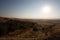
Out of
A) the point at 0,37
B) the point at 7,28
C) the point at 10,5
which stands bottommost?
the point at 0,37

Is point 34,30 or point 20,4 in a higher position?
point 20,4

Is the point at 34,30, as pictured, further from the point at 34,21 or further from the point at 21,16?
the point at 21,16

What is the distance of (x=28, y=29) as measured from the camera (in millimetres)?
3607

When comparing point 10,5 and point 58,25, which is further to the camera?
point 10,5

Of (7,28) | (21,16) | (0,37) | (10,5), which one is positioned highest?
(10,5)

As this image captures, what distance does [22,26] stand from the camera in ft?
11.9

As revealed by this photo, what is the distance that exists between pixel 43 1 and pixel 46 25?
0.66 meters

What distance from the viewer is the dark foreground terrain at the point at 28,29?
3.50 m

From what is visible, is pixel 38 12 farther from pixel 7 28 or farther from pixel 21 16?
pixel 7 28

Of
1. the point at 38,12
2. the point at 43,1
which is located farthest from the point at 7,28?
the point at 43,1

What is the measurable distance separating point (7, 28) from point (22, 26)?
42cm

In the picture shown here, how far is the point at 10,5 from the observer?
3713mm

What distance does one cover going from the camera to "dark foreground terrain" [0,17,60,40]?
3.50 metres

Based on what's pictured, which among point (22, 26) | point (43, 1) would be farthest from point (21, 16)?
point (43, 1)
